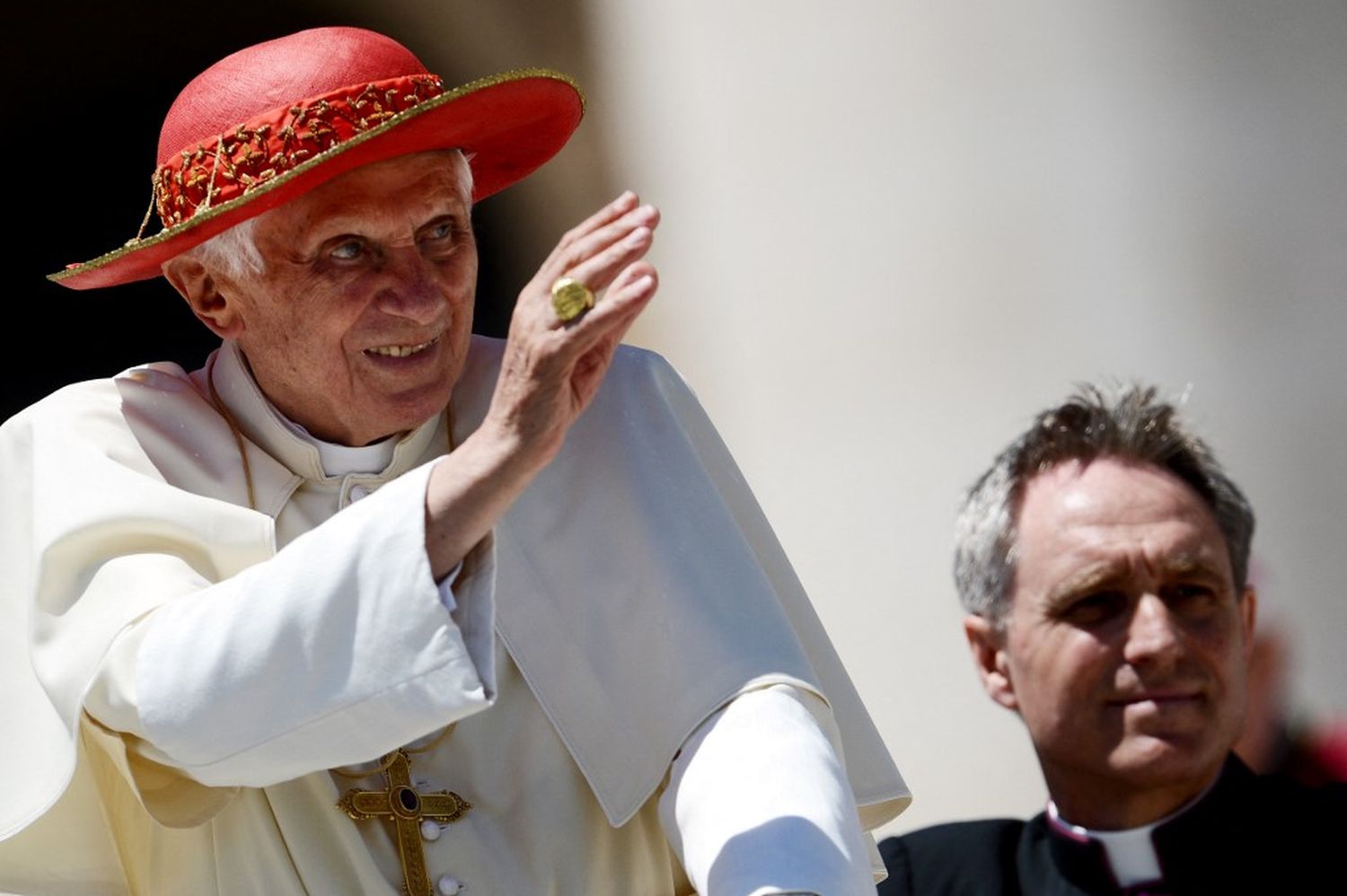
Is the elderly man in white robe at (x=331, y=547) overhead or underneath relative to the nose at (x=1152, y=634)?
overhead

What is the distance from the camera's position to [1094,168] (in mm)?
5492

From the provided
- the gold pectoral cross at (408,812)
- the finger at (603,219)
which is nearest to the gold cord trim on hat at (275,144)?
the finger at (603,219)

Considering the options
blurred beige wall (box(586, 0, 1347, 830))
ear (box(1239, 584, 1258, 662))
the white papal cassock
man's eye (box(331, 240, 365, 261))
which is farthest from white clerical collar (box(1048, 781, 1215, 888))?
man's eye (box(331, 240, 365, 261))

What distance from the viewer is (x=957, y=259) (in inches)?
223

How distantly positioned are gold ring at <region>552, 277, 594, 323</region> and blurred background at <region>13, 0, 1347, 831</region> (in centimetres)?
274

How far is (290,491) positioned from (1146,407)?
5.47 ft

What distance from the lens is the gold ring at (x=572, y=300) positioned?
2.56 meters

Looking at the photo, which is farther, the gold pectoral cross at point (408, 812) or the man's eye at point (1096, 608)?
the man's eye at point (1096, 608)

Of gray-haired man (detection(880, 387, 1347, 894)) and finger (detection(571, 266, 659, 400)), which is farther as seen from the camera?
gray-haired man (detection(880, 387, 1347, 894))

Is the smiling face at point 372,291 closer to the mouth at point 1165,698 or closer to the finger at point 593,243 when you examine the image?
the finger at point 593,243

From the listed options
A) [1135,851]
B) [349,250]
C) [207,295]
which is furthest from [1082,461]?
[207,295]

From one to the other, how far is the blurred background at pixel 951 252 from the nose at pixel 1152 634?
109 centimetres

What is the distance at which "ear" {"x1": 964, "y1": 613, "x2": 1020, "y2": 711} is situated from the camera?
13.3ft

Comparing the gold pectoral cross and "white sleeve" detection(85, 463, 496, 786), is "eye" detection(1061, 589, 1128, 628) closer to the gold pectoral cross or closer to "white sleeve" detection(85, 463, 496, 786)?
the gold pectoral cross
